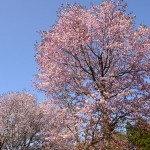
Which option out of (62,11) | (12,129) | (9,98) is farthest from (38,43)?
(9,98)

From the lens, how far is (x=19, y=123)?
32906mm

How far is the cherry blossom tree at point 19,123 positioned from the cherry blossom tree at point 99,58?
48.6 feet

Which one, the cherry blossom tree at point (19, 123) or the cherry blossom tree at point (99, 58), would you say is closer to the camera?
the cherry blossom tree at point (99, 58)

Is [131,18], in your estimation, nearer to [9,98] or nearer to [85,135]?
[85,135]

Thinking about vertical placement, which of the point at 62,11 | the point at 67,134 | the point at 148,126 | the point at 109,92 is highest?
the point at 62,11

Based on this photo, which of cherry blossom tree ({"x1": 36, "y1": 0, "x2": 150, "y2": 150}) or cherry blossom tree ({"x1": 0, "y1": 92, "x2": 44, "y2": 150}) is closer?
cherry blossom tree ({"x1": 36, "y1": 0, "x2": 150, "y2": 150})

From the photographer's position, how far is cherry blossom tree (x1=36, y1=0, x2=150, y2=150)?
16328 millimetres

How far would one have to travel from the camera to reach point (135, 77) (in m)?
17.3

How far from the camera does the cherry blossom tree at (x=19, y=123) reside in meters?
32.1

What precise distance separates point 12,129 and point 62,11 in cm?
1775

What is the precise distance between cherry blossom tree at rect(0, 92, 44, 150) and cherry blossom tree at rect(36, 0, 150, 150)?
14821mm

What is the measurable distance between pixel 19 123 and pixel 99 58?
60.6 ft

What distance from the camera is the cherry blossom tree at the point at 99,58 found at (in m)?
16.3

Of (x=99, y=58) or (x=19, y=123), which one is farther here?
(x=19, y=123)
